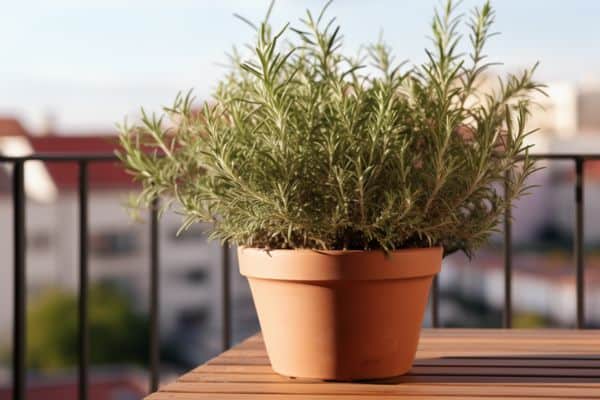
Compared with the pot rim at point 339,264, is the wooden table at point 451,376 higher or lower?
lower

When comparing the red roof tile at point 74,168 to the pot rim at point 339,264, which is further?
the red roof tile at point 74,168

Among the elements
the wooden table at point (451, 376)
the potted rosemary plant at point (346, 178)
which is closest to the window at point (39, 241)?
the wooden table at point (451, 376)

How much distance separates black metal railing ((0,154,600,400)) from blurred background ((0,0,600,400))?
29578 millimetres

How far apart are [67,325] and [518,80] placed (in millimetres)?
49500

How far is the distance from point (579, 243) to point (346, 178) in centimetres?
159

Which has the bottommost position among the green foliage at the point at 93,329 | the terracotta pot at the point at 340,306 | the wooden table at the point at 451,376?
the green foliage at the point at 93,329

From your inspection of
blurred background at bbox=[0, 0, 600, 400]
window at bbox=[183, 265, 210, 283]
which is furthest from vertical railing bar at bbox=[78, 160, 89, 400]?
window at bbox=[183, 265, 210, 283]

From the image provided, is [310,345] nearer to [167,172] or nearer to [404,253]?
[404,253]

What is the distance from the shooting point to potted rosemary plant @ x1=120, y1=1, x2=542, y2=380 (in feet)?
3.01

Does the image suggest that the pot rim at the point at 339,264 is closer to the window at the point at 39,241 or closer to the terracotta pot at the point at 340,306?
the terracotta pot at the point at 340,306

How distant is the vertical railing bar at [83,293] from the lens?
213cm

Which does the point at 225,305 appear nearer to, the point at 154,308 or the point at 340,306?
the point at 154,308

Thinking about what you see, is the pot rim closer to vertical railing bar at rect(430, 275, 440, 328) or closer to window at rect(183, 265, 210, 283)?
vertical railing bar at rect(430, 275, 440, 328)

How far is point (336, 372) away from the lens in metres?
1.00
